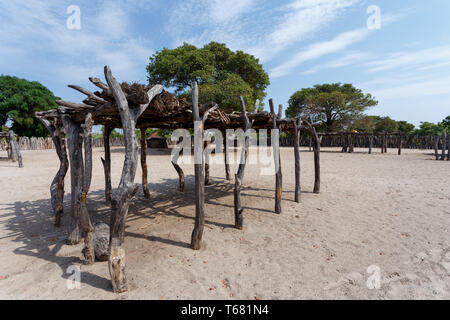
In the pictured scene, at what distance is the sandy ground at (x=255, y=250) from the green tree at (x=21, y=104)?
27501 mm

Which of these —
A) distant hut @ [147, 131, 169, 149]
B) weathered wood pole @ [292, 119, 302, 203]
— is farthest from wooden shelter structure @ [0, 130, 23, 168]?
weathered wood pole @ [292, 119, 302, 203]

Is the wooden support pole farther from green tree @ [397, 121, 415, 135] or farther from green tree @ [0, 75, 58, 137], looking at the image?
green tree @ [397, 121, 415, 135]

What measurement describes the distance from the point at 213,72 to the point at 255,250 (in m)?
18.3

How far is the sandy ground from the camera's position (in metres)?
2.85

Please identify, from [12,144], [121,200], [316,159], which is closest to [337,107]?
[316,159]

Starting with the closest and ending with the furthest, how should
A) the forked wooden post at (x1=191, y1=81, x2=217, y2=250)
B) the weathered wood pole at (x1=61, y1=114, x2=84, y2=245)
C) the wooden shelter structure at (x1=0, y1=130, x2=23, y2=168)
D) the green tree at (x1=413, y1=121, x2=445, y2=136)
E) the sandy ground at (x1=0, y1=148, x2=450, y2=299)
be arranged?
1. the sandy ground at (x1=0, y1=148, x2=450, y2=299)
2. the forked wooden post at (x1=191, y1=81, x2=217, y2=250)
3. the weathered wood pole at (x1=61, y1=114, x2=84, y2=245)
4. the wooden shelter structure at (x1=0, y1=130, x2=23, y2=168)
5. the green tree at (x1=413, y1=121, x2=445, y2=136)

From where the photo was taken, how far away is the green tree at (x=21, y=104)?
86.5ft

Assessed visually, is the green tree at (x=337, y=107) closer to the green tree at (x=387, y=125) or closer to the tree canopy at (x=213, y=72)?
the tree canopy at (x=213, y=72)

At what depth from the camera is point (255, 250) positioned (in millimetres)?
3844

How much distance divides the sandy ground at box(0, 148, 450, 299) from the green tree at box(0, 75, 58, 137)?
2750 centimetres

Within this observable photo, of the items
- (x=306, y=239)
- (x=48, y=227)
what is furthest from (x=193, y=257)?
(x=48, y=227)

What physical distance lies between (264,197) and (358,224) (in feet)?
8.71

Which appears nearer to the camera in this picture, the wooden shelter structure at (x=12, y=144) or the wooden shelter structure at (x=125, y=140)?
the wooden shelter structure at (x=125, y=140)

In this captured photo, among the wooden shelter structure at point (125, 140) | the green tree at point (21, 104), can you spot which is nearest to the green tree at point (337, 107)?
the wooden shelter structure at point (125, 140)
